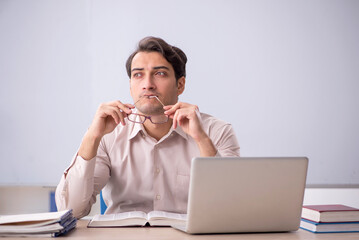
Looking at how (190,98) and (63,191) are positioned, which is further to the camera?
(190,98)

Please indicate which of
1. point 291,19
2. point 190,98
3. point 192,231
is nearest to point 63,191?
point 192,231

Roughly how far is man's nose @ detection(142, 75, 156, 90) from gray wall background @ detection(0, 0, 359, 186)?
1.23m

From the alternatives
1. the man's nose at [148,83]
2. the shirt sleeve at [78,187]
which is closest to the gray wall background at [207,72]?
the man's nose at [148,83]

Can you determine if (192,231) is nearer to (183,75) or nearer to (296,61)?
(183,75)

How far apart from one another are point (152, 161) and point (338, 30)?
230cm

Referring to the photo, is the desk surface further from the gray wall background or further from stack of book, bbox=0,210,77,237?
the gray wall background

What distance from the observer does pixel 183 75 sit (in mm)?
2332

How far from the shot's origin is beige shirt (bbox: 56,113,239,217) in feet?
6.50

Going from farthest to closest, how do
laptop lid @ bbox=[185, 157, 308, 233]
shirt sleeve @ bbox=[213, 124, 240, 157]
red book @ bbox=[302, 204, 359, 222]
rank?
shirt sleeve @ bbox=[213, 124, 240, 157] → red book @ bbox=[302, 204, 359, 222] → laptop lid @ bbox=[185, 157, 308, 233]

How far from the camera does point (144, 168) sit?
80.4 inches

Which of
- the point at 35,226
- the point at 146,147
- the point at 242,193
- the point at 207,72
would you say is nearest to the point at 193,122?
the point at 146,147

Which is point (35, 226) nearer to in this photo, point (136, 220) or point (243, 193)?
point (136, 220)

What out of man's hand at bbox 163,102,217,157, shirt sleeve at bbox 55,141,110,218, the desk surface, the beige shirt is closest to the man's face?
the beige shirt

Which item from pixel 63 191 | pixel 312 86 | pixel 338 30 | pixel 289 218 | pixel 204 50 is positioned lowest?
pixel 63 191
